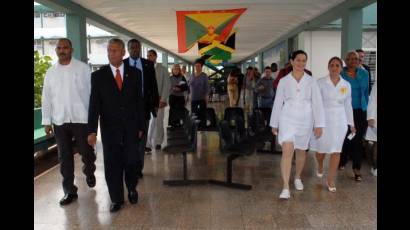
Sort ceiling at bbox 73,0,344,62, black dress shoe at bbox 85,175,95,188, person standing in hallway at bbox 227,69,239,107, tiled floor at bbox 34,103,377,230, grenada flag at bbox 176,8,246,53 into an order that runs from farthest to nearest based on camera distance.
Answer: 1. person standing in hallway at bbox 227,69,239,107
2. grenada flag at bbox 176,8,246,53
3. ceiling at bbox 73,0,344,62
4. black dress shoe at bbox 85,175,95,188
5. tiled floor at bbox 34,103,377,230

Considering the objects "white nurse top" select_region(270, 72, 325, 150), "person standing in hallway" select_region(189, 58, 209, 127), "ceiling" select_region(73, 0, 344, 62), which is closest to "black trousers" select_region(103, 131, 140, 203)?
"white nurse top" select_region(270, 72, 325, 150)

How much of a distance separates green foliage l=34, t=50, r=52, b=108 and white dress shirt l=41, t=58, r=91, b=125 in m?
4.39

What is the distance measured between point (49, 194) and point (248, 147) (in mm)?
2599

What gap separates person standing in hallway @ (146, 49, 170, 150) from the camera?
21.7 feet

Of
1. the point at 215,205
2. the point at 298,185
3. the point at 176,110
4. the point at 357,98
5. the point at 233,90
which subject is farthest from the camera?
the point at 233,90

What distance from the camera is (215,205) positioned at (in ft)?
14.6

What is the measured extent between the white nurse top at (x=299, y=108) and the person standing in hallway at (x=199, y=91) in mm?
4167

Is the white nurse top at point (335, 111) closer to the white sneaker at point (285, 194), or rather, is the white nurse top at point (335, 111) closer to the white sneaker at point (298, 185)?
the white sneaker at point (298, 185)

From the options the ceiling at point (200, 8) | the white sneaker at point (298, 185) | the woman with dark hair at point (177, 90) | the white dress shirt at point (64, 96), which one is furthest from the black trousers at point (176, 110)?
the white dress shirt at point (64, 96)

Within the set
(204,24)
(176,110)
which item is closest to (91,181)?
(176,110)

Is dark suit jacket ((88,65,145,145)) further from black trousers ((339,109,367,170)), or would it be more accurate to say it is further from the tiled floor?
black trousers ((339,109,367,170))

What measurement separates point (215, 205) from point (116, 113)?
1506 mm

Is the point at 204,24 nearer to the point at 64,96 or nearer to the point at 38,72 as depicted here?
the point at 38,72

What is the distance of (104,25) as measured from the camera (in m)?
9.70
